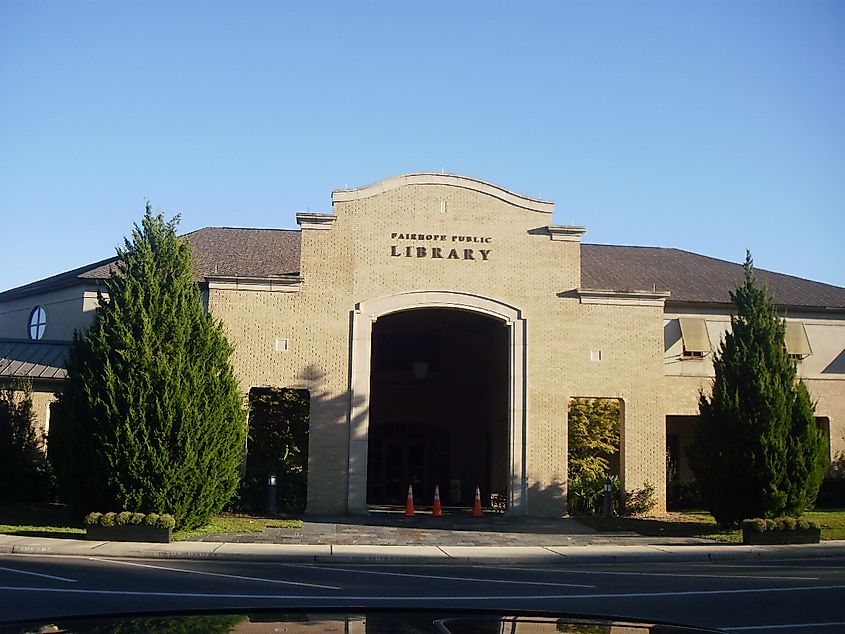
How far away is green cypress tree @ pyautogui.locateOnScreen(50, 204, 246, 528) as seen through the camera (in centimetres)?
2177

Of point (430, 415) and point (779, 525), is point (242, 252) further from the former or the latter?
point (779, 525)

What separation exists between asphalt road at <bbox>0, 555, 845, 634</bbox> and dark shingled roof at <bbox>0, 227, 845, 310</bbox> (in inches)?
643

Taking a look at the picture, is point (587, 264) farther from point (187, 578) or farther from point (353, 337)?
point (187, 578)

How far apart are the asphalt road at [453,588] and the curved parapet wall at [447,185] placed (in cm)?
1336

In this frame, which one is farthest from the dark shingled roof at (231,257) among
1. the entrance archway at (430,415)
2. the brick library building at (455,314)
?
the entrance archway at (430,415)

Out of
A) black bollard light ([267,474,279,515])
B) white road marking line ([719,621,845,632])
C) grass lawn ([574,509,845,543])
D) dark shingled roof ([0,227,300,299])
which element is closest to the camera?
white road marking line ([719,621,845,632])

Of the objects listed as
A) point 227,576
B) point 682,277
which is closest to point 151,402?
point 227,576

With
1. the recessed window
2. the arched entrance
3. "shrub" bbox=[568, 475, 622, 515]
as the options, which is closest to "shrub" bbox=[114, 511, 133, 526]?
"shrub" bbox=[568, 475, 622, 515]

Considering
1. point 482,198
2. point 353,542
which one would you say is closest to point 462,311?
point 482,198

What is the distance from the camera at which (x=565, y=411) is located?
29.0 meters

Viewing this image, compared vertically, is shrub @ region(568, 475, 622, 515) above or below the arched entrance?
below

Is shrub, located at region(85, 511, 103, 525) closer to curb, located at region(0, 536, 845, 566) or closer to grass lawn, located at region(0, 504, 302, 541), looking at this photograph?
curb, located at region(0, 536, 845, 566)

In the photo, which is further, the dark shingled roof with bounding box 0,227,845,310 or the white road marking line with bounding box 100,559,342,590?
Result: the dark shingled roof with bounding box 0,227,845,310

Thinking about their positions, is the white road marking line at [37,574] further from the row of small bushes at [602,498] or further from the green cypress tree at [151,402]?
the row of small bushes at [602,498]
